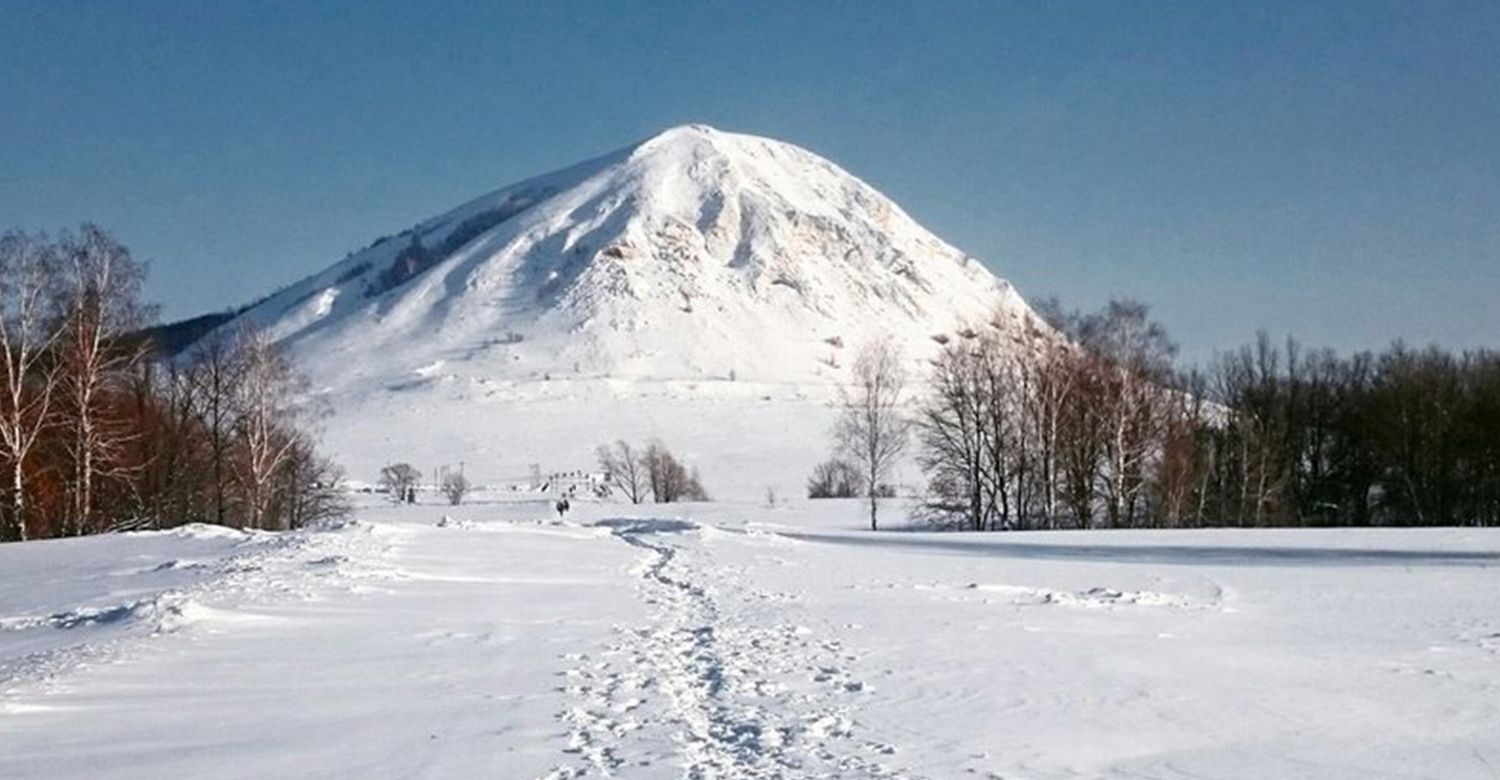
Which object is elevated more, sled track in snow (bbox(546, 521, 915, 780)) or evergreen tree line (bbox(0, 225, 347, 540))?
evergreen tree line (bbox(0, 225, 347, 540))

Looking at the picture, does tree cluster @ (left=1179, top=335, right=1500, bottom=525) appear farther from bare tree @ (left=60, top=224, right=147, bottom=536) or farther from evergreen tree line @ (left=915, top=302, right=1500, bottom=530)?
bare tree @ (left=60, top=224, right=147, bottom=536)

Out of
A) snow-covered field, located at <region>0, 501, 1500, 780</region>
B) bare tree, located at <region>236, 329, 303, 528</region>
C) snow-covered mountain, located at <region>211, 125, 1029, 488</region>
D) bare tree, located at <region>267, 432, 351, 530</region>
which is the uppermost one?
snow-covered mountain, located at <region>211, 125, 1029, 488</region>

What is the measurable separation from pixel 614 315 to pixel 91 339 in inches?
5168

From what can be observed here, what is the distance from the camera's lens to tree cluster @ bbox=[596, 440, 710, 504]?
8475 cm

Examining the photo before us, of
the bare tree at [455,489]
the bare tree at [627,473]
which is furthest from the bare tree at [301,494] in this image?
the bare tree at [627,473]

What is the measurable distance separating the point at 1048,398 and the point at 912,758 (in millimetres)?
40181

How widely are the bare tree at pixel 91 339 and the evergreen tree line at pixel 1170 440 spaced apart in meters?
30.1

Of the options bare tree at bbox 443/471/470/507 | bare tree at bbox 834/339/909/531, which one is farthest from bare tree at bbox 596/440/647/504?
bare tree at bbox 834/339/909/531

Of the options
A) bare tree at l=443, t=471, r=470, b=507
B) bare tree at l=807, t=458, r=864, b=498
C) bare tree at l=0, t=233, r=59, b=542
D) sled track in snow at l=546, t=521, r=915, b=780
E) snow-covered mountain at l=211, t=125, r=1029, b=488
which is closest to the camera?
sled track in snow at l=546, t=521, r=915, b=780

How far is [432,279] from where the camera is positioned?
600 feet

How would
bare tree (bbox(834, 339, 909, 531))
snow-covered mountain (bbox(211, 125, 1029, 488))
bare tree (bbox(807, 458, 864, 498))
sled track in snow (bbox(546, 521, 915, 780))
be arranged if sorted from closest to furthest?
1. sled track in snow (bbox(546, 521, 915, 780))
2. bare tree (bbox(834, 339, 909, 531))
3. bare tree (bbox(807, 458, 864, 498))
4. snow-covered mountain (bbox(211, 125, 1029, 488))

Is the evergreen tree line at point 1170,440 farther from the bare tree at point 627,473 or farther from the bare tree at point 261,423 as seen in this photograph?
the bare tree at point 627,473

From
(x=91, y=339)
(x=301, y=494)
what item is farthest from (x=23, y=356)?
(x=301, y=494)

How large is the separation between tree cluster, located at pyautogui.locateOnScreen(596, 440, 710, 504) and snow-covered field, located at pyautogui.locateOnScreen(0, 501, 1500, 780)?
60.3m
